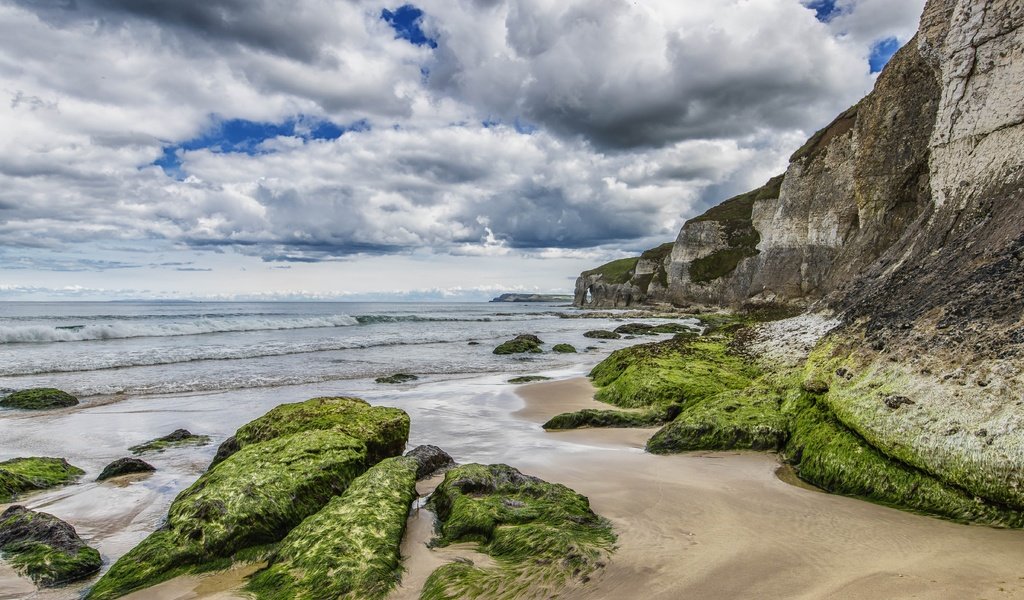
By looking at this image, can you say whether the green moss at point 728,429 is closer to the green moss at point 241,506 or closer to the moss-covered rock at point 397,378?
the green moss at point 241,506

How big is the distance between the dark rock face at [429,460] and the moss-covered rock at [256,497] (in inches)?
21.0

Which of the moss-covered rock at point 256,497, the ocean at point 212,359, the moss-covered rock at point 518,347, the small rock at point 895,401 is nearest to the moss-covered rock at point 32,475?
the moss-covered rock at point 256,497

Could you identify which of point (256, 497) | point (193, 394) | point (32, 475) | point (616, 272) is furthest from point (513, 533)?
point (616, 272)

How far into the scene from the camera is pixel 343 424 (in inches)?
299

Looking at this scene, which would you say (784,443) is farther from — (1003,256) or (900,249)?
(900,249)

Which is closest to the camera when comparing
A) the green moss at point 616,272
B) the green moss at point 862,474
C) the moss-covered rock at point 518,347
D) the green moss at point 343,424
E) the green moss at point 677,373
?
the green moss at point 862,474

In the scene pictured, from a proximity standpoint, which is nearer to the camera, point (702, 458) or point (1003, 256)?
point (1003, 256)

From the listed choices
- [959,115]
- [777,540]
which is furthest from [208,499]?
[959,115]

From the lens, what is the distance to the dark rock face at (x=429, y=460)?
728 cm

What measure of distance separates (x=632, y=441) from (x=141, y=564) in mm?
6986

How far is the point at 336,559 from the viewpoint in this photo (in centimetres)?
438

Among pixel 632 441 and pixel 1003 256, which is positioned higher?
pixel 1003 256

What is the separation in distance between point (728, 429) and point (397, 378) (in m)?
12.8

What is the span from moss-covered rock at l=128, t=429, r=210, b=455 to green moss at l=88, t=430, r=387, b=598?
4443 mm
